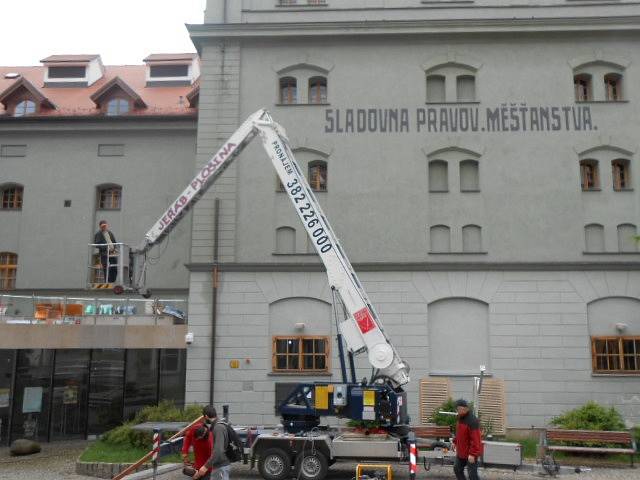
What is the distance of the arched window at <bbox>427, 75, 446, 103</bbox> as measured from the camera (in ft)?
82.5

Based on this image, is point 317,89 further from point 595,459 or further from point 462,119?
point 595,459

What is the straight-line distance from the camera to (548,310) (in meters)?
23.0

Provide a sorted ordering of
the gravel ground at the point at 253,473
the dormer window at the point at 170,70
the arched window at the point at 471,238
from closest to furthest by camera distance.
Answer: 1. the gravel ground at the point at 253,473
2. the arched window at the point at 471,238
3. the dormer window at the point at 170,70

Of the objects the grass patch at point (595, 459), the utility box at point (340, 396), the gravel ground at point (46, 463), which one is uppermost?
the utility box at point (340, 396)

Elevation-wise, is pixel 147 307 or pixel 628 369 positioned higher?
pixel 147 307

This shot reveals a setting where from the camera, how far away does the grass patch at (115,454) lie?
57.6 ft

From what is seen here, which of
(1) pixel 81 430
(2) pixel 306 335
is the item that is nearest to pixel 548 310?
(2) pixel 306 335

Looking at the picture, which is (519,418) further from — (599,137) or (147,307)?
(147,307)

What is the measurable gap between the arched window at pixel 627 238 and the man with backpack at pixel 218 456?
17370 millimetres

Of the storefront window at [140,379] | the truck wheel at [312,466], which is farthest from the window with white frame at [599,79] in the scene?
the storefront window at [140,379]

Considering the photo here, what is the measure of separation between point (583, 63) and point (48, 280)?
77.6 ft

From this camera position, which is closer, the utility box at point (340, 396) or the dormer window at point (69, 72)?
the utility box at point (340, 396)

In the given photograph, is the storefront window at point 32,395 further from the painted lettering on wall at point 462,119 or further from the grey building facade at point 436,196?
the painted lettering on wall at point 462,119

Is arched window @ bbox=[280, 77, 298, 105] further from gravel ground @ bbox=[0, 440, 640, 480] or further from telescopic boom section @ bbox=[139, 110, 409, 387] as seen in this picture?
gravel ground @ bbox=[0, 440, 640, 480]
